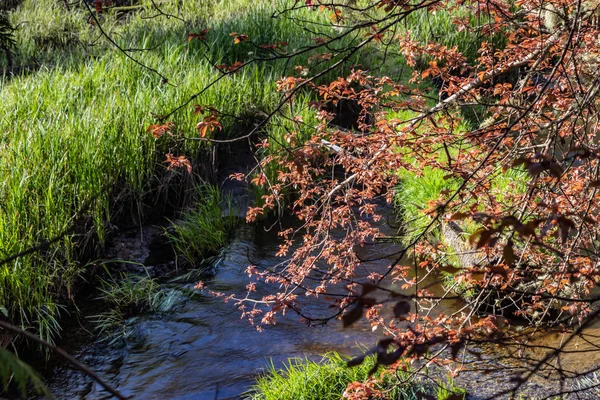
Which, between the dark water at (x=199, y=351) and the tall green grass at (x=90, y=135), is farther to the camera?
the tall green grass at (x=90, y=135)

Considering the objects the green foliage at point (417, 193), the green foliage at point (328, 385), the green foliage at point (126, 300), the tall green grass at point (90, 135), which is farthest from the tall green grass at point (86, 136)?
the green foliage at point (417, 193)

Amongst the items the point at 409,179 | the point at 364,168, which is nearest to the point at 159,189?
the point at 409,179

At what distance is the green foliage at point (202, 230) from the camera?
5.05 metres

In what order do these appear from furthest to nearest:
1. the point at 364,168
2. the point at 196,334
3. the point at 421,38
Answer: the point at 421,38 < the point at 196,334 < the point at 364,168

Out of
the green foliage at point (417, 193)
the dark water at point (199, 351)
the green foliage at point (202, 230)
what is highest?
the green foliage at point (417, 193)

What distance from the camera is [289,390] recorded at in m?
3.10

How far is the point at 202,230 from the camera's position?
515cm

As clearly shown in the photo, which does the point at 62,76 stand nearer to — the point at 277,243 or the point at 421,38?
the point at 277,243

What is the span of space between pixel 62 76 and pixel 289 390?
4560mm

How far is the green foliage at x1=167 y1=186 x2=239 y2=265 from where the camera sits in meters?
5.05

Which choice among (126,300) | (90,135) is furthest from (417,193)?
(90,135)

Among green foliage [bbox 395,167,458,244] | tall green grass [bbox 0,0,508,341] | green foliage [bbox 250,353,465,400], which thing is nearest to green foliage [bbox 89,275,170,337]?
tall green grass [bbox 0,0,508,341]

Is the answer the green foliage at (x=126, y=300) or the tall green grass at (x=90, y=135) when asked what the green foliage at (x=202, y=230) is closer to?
the tall green grass at (x=90, y=135)

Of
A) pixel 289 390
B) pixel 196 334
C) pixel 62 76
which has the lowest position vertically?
pixel 196 334
